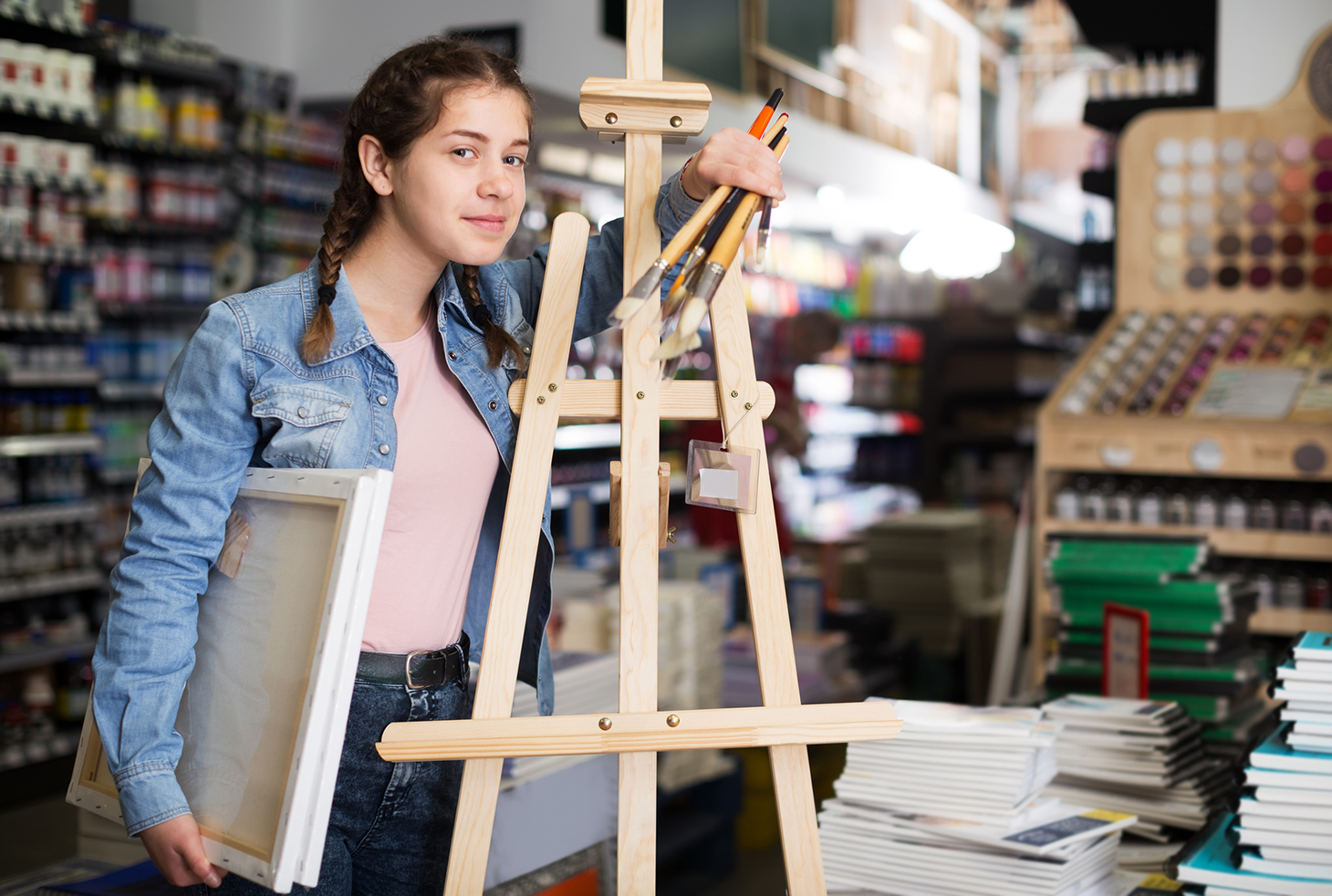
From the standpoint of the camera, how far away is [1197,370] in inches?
143

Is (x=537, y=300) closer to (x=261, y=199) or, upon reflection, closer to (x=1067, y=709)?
(x=1067, y=709)

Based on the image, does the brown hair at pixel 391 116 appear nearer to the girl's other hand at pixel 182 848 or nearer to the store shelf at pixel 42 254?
the girl's other hand at pixel 182 848

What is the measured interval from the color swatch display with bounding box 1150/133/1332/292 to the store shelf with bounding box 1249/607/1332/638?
3.49 ft

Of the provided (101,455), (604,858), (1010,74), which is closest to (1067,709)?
(604,858)

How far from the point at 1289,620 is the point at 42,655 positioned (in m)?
4.43

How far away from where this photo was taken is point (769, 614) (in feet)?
5.23

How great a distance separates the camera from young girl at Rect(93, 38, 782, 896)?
4.65 ft

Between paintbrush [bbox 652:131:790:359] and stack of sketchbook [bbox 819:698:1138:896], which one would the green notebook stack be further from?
paintbrush [bbox 652:131:790:359]

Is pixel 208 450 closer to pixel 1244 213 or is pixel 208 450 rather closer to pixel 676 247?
pixel 676 247

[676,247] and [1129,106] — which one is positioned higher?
[1129,106]

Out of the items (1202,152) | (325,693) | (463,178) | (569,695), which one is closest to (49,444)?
(569,695)

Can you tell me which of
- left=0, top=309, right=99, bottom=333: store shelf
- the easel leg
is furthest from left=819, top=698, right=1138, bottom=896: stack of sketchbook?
left=0, top=309, right=99, bottom=333: store shelf

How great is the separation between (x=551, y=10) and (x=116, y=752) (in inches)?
203

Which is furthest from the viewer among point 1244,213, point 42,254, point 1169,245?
point 42,254
